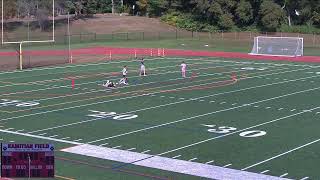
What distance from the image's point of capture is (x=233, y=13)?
8500cm

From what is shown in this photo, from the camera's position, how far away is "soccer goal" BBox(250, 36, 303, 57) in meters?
55.5

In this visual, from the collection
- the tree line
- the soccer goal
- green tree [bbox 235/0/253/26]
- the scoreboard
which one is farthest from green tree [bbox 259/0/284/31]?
the scoreboard

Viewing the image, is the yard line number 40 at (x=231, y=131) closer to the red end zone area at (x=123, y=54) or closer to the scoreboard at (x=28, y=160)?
the scoreboard at (x=28, y=160)

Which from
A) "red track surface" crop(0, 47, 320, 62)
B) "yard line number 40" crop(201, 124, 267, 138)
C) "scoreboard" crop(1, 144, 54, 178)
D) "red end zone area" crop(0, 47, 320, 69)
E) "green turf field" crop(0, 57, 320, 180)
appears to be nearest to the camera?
"scoreboard" crop(1, 144, 54, 178)

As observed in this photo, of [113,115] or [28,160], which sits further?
[113,115]

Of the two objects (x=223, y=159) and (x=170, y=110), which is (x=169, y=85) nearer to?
(x=170, y=110)

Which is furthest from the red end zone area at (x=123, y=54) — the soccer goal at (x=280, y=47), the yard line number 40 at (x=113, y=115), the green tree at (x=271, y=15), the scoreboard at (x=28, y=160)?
the scoreboard at (x=28, y=160)

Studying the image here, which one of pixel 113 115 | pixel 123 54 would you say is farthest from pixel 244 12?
pixel 113 115

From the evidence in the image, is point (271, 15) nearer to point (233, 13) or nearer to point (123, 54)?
point (233, 13)

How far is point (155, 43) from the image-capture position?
7019 cm

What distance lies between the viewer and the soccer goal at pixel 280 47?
182ft

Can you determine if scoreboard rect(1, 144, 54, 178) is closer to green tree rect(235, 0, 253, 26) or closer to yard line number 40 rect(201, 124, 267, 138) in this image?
yard line number 40 rect(201, 124, 267, 138)

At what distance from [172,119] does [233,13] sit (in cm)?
6365

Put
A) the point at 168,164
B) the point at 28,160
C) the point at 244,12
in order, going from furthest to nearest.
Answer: the point at 244,12
the point at 168,164
the point at 28,160
